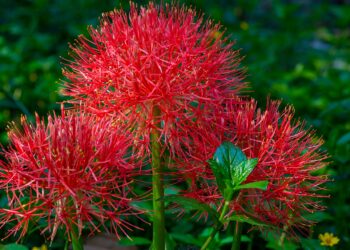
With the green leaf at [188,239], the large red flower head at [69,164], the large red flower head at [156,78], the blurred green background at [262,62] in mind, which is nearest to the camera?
the large red flower head at [69,164]

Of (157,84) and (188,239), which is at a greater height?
(157,84)

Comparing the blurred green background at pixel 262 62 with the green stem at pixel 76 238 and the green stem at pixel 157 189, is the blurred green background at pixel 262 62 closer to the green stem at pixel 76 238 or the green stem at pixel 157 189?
the green stem at pixel 157 189

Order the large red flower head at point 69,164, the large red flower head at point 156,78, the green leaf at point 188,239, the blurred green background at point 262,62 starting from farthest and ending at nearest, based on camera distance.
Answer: the blurred green background at point 262,62
the green leaf at point 188,239
the large red flower head at point 156,78
the large red flower head at point 69,164

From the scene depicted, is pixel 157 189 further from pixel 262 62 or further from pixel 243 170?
pixel 262 62

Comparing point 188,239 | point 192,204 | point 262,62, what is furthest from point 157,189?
point 262,62

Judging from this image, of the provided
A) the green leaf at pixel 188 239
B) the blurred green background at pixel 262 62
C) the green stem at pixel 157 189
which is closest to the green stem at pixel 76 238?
the green stem at pixel 157 189

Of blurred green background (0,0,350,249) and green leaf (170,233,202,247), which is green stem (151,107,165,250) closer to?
green leaf (170,233,202,247)
